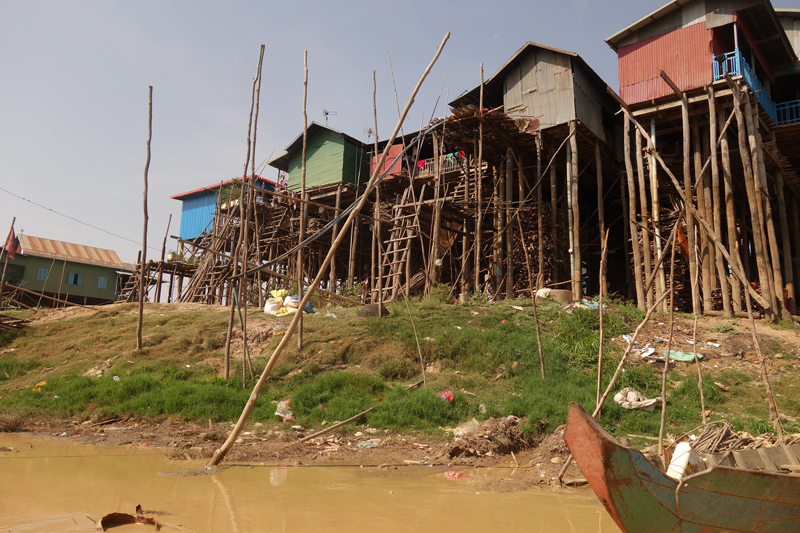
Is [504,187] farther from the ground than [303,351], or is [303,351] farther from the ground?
[504,187]

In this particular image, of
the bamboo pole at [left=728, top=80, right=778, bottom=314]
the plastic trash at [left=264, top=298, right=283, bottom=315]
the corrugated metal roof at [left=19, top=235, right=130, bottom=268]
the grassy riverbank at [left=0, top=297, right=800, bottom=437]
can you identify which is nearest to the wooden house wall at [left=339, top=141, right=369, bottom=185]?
the plastic trash at [left=264, top=298, right=283, bottom=315]

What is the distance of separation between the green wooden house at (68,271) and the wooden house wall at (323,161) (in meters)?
Answer: 12.3

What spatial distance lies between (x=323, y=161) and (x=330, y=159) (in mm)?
382

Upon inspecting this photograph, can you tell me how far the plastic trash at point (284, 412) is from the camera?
27.1 feet

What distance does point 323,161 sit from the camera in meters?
21.2

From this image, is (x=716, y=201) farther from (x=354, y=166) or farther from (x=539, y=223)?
(x=354, y=166)

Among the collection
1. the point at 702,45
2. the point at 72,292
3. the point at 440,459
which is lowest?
the point at 440,459

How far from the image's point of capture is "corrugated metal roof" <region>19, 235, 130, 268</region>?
2653 cm

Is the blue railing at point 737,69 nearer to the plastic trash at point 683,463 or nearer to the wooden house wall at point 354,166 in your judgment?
the plastic trash at point 683,463

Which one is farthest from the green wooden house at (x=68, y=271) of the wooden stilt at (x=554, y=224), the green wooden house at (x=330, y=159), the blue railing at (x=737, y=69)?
the blue railing at (x=737, y=69)

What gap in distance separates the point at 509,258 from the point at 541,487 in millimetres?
9622

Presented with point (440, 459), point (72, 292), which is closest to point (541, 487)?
point (440, 459)

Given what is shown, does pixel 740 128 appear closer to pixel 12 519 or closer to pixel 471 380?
pixel 471 380

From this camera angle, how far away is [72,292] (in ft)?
89.4
